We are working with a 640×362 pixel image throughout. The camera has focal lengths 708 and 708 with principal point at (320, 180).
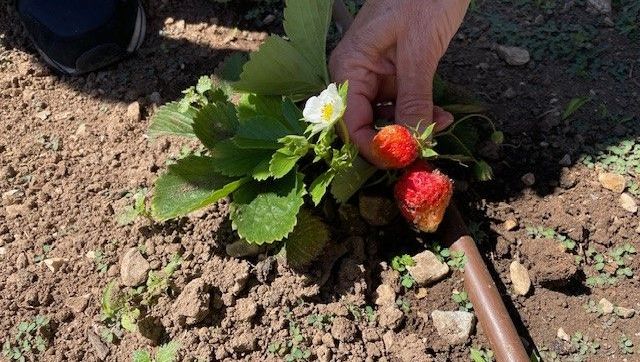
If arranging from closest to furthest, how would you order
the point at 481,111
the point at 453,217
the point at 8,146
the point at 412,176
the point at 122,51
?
the point at 412,176, the point at 453,217, the point at 481,111, the point at 8,146, the point at 122,51

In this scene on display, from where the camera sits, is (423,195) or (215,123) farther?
(215,123)

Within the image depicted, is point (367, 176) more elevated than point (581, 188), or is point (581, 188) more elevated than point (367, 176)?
point (367, 176)

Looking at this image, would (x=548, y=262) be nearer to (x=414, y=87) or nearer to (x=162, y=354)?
(x=414, y=87)

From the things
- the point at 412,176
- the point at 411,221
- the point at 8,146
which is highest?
the point at 412,176

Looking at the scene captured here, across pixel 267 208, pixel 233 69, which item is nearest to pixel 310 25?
pixel 233 69

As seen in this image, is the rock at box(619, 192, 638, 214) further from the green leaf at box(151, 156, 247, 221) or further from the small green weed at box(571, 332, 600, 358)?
the green leaf at box(151, 156, 247, 221)

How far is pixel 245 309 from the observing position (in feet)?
7.06

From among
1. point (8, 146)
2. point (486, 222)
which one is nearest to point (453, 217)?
point (486, 222)

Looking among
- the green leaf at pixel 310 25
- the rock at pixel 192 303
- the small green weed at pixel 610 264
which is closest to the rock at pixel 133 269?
the rock at pixel 192 303

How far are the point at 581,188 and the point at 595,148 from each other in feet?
0.62

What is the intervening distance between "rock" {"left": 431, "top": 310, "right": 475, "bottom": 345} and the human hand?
514mm

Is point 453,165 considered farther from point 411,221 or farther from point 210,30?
point 210,30

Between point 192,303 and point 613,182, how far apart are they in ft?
4.91

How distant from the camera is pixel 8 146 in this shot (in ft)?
8.71
